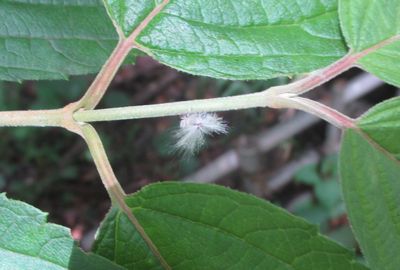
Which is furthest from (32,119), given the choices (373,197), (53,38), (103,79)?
→ (373,197)

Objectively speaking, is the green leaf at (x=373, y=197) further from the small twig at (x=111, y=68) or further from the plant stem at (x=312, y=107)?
the small twig at (x=111, y=68)

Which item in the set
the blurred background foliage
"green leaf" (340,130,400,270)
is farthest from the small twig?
the blurred background foliage

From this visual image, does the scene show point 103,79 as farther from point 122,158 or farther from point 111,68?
point 122,158

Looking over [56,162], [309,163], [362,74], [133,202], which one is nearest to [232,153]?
[309,163]

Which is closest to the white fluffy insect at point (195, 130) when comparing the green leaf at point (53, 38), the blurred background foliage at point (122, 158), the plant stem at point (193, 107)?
the plant stem at point (193, 107)

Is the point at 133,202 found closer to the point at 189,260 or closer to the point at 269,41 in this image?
the point at 189,260

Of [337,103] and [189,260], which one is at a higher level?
[337,103]
